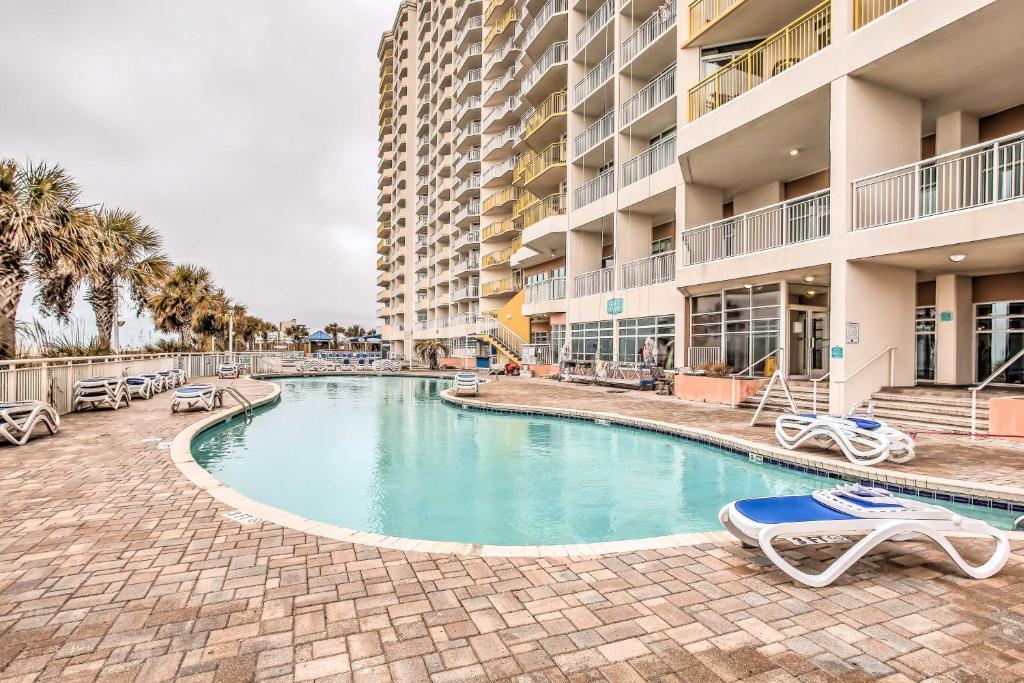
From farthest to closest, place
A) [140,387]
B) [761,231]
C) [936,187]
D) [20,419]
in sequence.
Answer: [140,387] → [761,231] → [936,187] → [20,419]

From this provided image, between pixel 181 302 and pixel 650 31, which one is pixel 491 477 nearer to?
pixel 650 31

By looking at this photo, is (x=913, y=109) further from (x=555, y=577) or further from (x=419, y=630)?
(x=419, y=630)

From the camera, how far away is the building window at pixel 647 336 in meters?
18.5

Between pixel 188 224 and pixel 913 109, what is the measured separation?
2260 inches

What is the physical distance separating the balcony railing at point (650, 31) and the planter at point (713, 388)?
13.2 meters

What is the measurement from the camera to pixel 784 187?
52.3 ft

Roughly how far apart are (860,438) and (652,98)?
16654mm

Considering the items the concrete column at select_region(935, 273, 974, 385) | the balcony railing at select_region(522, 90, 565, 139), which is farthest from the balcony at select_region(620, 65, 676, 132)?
the concrete column at select_region(935, 273, 974, 385)

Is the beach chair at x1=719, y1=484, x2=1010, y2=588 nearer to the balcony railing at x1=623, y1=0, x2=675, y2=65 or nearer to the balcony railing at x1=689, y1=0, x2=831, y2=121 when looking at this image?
the balcony railing at x1=689, y1=0, x2=831, y2=121

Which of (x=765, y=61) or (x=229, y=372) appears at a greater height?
(x=765, y=61)

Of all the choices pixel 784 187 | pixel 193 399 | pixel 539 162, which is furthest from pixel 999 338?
pixel 539 162

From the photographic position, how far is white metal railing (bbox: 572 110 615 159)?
883 inches

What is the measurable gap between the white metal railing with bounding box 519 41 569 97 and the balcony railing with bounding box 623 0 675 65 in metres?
6.04

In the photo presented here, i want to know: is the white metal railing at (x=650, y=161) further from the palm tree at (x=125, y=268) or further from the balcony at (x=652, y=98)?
A: the palm tree at (x=125, y=268)
